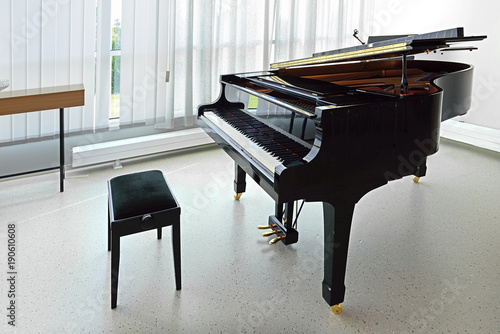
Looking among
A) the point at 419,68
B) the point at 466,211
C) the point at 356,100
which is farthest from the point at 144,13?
the point at 466,211

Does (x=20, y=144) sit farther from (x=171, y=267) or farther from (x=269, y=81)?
(x=269, y=81)

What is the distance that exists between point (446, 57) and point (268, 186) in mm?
4206

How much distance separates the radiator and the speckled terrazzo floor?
0.79 feet

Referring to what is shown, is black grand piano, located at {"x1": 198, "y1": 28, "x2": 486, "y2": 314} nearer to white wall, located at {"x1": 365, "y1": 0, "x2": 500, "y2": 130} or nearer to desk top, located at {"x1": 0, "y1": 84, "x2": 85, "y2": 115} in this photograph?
desk top, located at {"x1": 0, "y1": 84, "x2": 85, "y2": 115}

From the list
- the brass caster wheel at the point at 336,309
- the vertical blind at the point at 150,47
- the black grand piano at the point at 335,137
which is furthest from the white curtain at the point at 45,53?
the brass caster wheel at the point at 336,309

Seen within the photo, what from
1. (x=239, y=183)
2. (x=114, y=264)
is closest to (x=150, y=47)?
(x=239, y=183)

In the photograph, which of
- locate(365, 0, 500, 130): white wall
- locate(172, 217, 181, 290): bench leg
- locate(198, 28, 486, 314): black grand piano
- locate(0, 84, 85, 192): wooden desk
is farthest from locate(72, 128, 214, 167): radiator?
locate(365, 0, 500, 130): white wall

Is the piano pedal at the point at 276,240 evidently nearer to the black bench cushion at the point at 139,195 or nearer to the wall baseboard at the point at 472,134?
the black bench cushion at the point at 139,195

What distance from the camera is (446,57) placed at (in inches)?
215

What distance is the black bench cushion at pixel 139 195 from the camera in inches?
85.9

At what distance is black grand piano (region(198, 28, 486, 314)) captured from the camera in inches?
80.3

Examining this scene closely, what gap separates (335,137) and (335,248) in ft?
1.75

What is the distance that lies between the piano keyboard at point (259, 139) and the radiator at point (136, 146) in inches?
58.9

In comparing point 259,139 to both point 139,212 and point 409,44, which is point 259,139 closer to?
point 139,212
